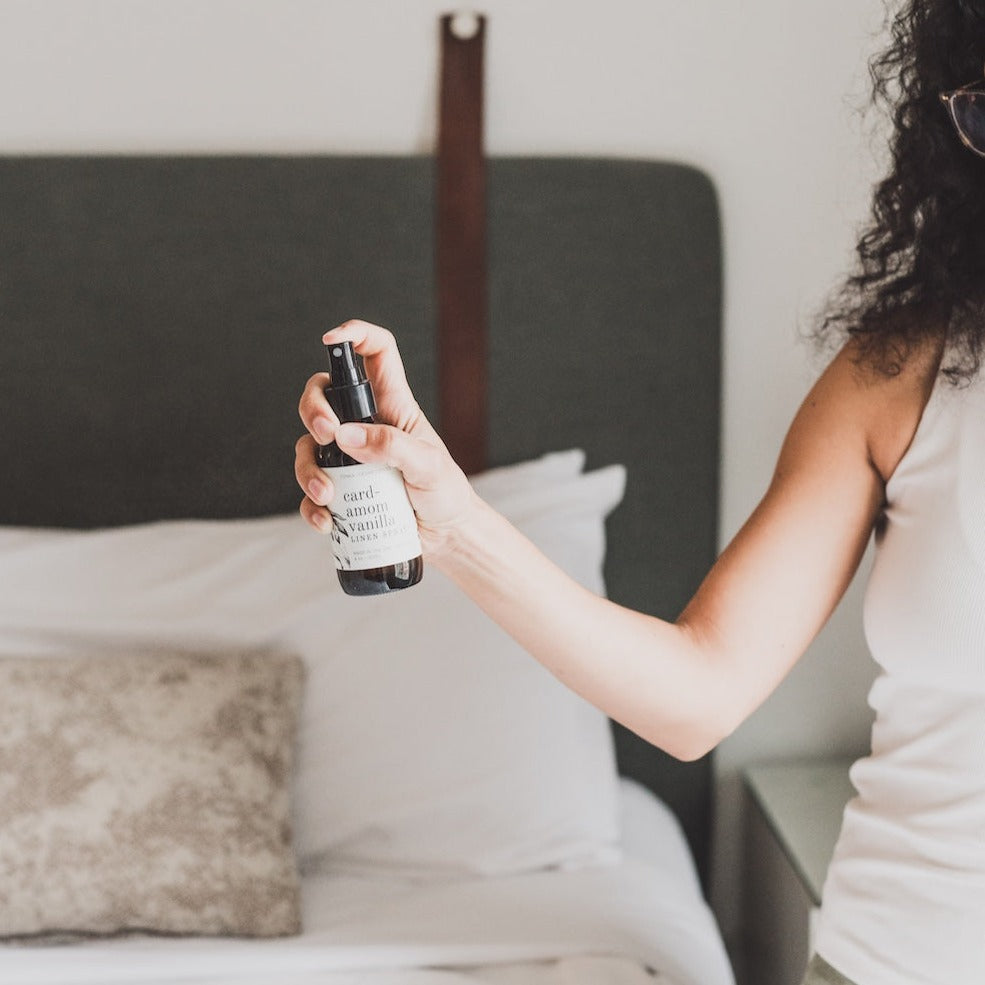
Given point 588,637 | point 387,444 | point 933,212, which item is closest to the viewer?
point 387,444

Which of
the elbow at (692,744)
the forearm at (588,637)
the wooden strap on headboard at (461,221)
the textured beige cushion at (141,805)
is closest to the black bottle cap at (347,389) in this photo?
the forearm at (588,637)

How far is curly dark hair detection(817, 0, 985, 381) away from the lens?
37.6 inches

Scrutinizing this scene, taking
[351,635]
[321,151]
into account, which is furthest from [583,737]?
[321,151]

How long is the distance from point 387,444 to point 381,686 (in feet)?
2.43

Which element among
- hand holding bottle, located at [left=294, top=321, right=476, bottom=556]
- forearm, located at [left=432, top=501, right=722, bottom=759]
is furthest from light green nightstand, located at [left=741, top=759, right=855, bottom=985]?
hand holding bottle, located at [left=294, top=321, right=476, bottom=556]

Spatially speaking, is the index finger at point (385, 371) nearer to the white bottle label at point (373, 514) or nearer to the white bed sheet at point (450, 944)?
the white bottle label at point (373, 514)

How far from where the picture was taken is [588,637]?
869mm

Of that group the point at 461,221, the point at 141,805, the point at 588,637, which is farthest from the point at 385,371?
the point at 461,221

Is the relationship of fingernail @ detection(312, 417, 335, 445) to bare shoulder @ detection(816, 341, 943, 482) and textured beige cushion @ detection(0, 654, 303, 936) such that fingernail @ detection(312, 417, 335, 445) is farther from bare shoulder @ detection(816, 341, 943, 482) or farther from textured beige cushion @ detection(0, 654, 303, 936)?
textured beige cushion @ detection(0, 654, 303, 936)

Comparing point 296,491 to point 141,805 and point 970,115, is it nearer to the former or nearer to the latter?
point 141,805

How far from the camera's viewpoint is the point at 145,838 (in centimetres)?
122

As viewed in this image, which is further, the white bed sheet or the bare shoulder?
the white bed sheet

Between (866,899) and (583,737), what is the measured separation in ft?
1.86

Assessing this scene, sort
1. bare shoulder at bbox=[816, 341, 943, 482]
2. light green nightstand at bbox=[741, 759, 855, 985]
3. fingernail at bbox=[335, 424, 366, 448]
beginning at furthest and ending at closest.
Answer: light green nightstand at bbox=[741, 759, 855, 985] < bare shoulder at bbox=[816, 341, 943, 482] < fingernail at bbox=[335, 424, 366, 448]
